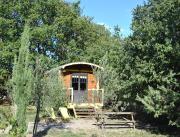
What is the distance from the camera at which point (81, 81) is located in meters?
37.7

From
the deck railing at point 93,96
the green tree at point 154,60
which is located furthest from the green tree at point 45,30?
the green tree at point 154,60

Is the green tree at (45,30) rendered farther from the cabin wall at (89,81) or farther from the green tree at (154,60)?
the green tree at (154,60)

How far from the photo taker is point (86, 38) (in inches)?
2133

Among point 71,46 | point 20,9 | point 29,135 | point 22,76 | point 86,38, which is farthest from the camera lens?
point 86,38

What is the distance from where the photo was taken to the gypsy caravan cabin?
3497cm

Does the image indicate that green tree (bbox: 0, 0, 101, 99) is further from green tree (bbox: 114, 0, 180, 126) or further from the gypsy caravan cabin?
green tree (bbox: 114, 0, 180, 126)

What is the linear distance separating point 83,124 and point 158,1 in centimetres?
902

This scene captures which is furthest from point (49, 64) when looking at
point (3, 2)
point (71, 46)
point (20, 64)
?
point (20, 64)

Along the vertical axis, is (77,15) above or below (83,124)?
above

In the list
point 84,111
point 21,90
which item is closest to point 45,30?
point 84,111

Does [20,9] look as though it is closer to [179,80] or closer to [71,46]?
[71,46]

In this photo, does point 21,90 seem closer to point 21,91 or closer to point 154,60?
point 21,91

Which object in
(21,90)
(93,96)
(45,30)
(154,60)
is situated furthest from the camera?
(45,30)

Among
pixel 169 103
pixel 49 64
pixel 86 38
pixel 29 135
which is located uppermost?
pixel 86 38
